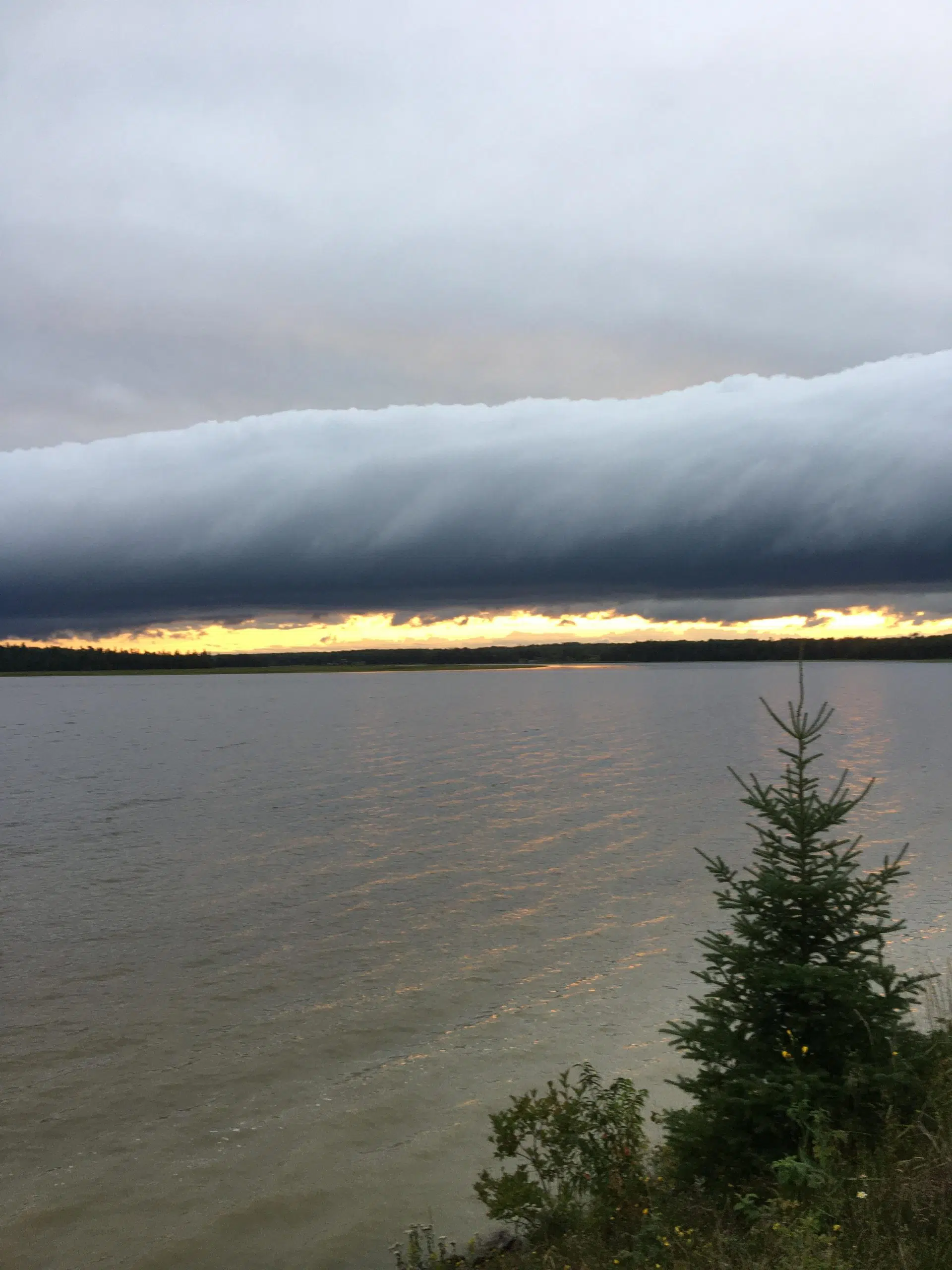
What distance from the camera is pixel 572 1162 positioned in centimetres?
1001

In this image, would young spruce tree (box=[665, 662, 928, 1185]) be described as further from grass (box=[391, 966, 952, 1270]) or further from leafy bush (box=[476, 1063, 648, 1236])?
leafy bush (box=[476, 1063, 648, 1236])

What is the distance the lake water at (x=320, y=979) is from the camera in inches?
433

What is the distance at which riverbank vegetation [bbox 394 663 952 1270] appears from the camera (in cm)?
749

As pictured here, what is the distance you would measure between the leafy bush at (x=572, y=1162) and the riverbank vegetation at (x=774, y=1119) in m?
0.02

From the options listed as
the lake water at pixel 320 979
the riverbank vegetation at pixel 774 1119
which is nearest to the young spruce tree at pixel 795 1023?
the riverbank vegetation at pixel 774 1119

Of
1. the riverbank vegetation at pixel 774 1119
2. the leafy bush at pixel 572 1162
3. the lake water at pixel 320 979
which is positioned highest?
the riverbank vegetation at pixel 774 1119

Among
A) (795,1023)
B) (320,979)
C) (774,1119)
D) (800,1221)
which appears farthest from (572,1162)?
(320,979)

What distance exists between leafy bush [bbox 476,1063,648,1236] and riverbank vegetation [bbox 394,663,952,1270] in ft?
0.08

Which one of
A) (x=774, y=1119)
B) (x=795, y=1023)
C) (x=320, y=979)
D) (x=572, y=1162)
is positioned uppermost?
(x=795, y=1023)

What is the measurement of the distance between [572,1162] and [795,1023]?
10.0 ft

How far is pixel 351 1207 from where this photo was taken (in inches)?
423

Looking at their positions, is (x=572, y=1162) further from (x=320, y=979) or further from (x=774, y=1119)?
(x=320, y=979)

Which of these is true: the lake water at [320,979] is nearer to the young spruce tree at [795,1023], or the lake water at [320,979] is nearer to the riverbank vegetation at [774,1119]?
the riverbank vegetation at [774,1119]

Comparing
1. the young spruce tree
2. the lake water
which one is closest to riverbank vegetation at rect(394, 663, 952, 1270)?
the young spruce tree
